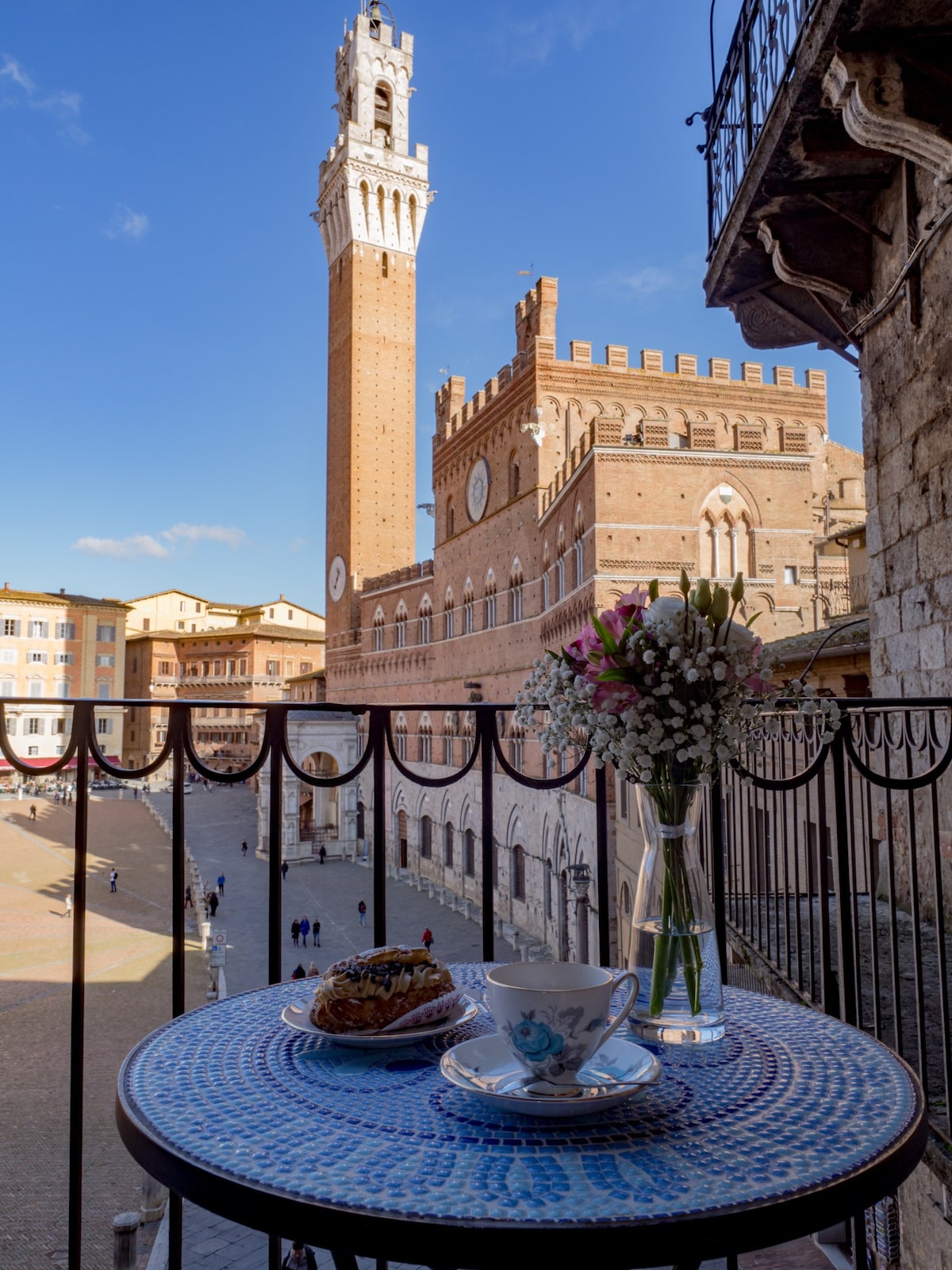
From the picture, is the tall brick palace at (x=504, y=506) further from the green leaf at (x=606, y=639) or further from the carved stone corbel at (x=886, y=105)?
the carved stone corbel at (x=886, y=105)

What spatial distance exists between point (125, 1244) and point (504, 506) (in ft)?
67.2

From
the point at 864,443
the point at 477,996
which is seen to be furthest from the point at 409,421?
the point at 477,996

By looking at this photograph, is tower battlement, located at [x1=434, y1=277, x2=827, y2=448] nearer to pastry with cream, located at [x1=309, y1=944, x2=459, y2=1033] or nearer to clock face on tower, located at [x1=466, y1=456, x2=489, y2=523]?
clock face on tower, located at [x1=466, y1=456, x2=489, y2=523]

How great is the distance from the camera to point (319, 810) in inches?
1443

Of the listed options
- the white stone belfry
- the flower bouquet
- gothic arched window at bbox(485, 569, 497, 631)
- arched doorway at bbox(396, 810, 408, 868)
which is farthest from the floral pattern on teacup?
the white stone belfry

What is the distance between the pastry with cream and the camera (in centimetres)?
146

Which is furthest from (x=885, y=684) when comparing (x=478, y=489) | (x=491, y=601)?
(x=478, y=489)

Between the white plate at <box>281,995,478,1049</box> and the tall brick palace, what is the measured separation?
1056 mm

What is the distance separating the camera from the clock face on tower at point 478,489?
27.3 meters

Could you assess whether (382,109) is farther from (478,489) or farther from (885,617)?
(885,617)

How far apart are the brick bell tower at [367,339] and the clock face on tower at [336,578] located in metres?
0.07

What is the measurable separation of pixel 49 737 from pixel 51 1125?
1515 inches

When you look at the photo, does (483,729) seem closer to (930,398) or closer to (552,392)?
(930,398)

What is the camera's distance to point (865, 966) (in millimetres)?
3613
